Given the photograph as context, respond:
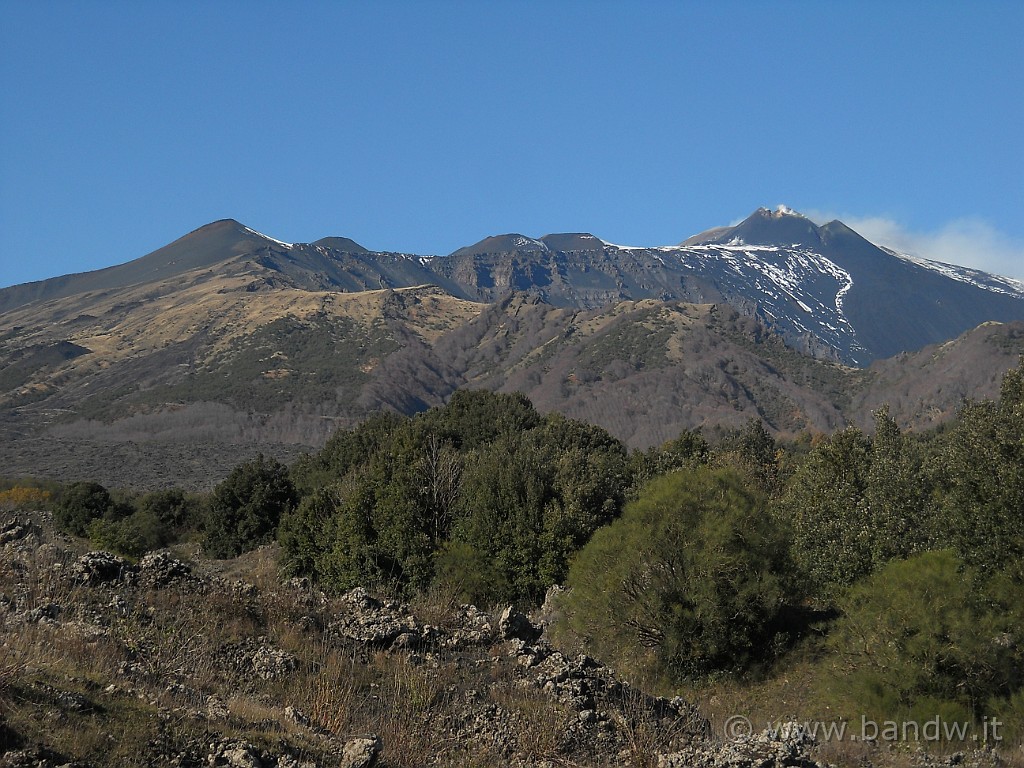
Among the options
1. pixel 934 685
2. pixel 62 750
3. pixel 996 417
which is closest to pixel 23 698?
pixel 62 750

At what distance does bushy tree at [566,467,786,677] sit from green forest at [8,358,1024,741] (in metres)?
0.05

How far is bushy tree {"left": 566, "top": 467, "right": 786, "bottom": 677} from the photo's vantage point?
26.8 metres

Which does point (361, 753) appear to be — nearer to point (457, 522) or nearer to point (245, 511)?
point (457, 522)

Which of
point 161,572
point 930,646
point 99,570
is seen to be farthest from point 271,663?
point 930,646

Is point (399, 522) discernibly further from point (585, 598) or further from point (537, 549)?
point (585, 598)

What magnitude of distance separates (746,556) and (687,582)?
188cm

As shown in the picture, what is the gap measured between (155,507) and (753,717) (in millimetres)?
64442

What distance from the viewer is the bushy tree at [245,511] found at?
64188 millimetres

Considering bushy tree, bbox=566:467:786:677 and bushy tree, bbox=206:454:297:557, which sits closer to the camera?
bushy tree, bbox=566:467:786:677

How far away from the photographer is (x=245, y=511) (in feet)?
213

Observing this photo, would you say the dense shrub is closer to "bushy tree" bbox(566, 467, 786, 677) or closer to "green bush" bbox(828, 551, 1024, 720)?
"bushy tree" bbox(566, 467, 786, 677)

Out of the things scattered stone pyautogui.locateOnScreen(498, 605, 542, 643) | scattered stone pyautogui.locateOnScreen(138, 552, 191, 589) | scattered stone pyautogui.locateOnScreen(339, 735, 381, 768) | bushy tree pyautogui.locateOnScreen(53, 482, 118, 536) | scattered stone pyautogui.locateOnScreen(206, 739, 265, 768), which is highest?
scattered stone pyautogui.locateOnScreen(138, 552, 191, 589)

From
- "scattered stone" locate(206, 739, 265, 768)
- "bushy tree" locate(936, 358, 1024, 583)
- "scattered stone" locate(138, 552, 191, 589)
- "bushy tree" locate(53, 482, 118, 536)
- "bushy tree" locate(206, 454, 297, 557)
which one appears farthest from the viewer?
"bushy tree" locate(53, 482, 118, 536)

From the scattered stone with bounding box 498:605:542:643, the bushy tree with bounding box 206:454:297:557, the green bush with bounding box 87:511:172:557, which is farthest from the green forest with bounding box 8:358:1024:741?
the bushy tree with bounding box 206:454:297:557
